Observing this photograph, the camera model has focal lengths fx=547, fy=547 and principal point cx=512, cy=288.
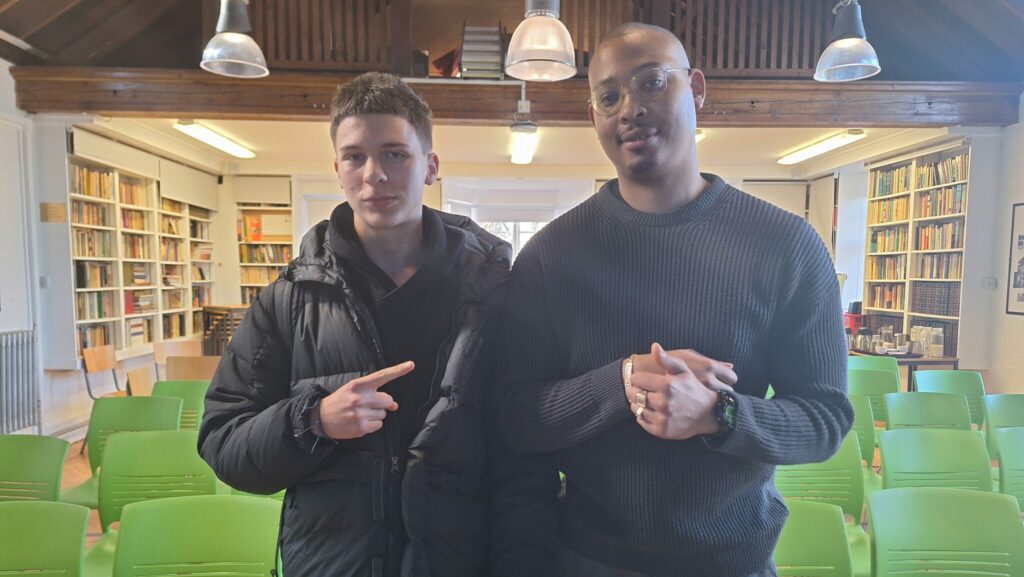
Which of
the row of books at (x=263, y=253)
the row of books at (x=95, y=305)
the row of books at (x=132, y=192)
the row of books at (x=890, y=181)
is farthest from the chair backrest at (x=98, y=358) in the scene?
the row of books at (x=890, y=181)

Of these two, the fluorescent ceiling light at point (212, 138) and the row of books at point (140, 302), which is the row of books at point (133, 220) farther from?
the fluorescent ceiling light at point (212, 138)

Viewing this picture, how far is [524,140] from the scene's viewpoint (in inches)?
251

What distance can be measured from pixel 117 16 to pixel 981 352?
8.77m

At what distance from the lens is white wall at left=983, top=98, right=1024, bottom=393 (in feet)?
16.3

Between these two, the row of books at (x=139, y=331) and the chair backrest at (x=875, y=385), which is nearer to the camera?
the chair backrest at (x=875, y=385)

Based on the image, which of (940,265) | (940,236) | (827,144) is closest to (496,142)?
(827,144)

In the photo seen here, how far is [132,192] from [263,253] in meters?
2.26

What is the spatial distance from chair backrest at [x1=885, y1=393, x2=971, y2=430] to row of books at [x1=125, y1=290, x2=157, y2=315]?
7.26m

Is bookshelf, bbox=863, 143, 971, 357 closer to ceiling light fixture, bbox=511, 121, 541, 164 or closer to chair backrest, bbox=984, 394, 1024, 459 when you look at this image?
chair backrest, bbox=984, 394, 1024, 459

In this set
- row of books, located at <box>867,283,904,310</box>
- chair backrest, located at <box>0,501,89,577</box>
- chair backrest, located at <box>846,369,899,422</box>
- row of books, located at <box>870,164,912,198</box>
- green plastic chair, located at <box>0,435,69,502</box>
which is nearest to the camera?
chair backrest, located at <box>0,501,89,577</box>

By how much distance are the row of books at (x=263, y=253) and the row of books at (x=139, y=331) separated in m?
2.01

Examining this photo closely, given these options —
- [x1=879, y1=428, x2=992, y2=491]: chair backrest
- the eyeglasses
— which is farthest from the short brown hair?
[x1=879, y1=428, x2=992, y2=491]: chair backrest

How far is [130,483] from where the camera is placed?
2.34 meters

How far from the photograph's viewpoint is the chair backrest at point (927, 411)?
121 inches
